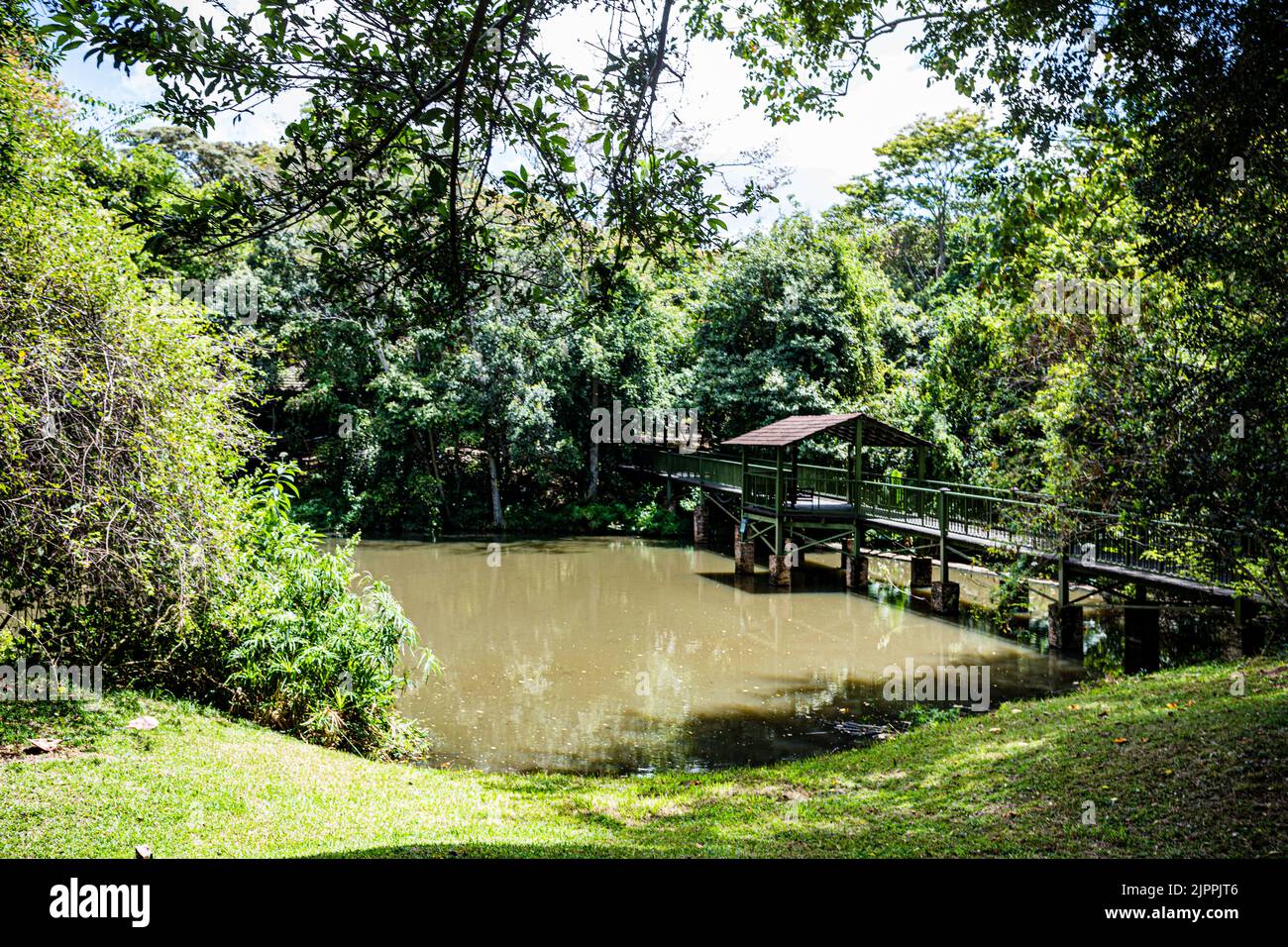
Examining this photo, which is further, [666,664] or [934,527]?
[934,527]

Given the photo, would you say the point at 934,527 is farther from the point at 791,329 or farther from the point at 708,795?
the point at 708,795

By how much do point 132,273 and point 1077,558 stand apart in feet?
43.1

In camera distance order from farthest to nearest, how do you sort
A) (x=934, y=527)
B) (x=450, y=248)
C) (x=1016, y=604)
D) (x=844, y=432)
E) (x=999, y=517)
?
(x=844, y=432) < (x=934, y=527) < (x=999, y=517) < (x=1016, y=604) < (x=450, y=248)

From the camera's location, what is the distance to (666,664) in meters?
13.6

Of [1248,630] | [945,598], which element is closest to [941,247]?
[945,598]

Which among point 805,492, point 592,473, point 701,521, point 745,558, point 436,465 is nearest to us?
point 745,558

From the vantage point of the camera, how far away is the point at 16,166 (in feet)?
21.4

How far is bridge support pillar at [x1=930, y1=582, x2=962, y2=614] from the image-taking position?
16.7m

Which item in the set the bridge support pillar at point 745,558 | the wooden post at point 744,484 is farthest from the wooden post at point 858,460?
the wooden post at point 744,484

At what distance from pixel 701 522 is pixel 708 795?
19059 mm

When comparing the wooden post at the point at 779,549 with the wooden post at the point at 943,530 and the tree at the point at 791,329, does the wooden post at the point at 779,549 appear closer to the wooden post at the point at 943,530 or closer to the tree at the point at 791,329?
the wooden post at the point at 943,530

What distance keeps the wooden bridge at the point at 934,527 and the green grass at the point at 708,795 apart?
1.82 meters

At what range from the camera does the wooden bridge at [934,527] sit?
11.5 meters
